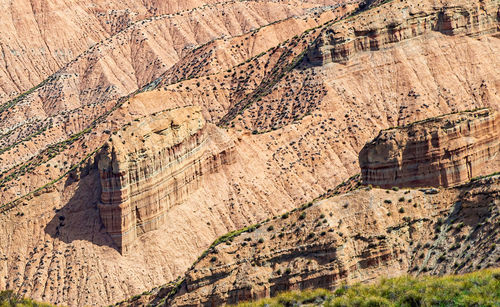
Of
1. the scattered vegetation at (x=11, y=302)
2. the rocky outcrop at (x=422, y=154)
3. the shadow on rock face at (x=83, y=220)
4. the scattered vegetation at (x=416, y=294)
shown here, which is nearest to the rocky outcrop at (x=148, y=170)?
→ the shadow on rock face at (x=83, y=220)

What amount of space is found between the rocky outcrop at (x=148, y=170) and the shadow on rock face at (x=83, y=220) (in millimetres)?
1098

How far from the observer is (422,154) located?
86.8m

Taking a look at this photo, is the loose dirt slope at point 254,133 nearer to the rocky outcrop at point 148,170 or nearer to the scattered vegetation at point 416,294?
the rocky outcrop at point 148,170

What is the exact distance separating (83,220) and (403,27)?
5341 cm

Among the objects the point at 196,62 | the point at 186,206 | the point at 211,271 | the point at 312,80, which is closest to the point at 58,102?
the point at 196,62

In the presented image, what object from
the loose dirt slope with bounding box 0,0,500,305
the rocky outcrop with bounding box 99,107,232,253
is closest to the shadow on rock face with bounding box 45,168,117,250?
the loose dirt slope with bounding box 0,0,500,305

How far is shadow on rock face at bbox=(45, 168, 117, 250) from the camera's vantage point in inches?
3858

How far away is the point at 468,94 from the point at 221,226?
42.4 metres

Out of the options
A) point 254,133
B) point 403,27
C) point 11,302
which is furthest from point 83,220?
point 403,27

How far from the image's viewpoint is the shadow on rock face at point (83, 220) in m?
98.0

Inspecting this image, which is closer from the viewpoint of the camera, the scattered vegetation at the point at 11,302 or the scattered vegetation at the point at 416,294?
the scattered vegetation at the point at 416,294

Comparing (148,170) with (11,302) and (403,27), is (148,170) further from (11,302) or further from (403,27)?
(403,27)

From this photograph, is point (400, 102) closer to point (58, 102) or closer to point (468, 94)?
point (468, 94)

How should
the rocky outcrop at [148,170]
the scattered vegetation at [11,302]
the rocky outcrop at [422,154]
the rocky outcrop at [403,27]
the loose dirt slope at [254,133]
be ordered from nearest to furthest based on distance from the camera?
the scattered vegetation at [11,302] < the rocky outcrop at [422,154] < the rocky outcrop at [148,170] < the loose dirt slope at [254,133] < the rocky outcrop at [403,27]
